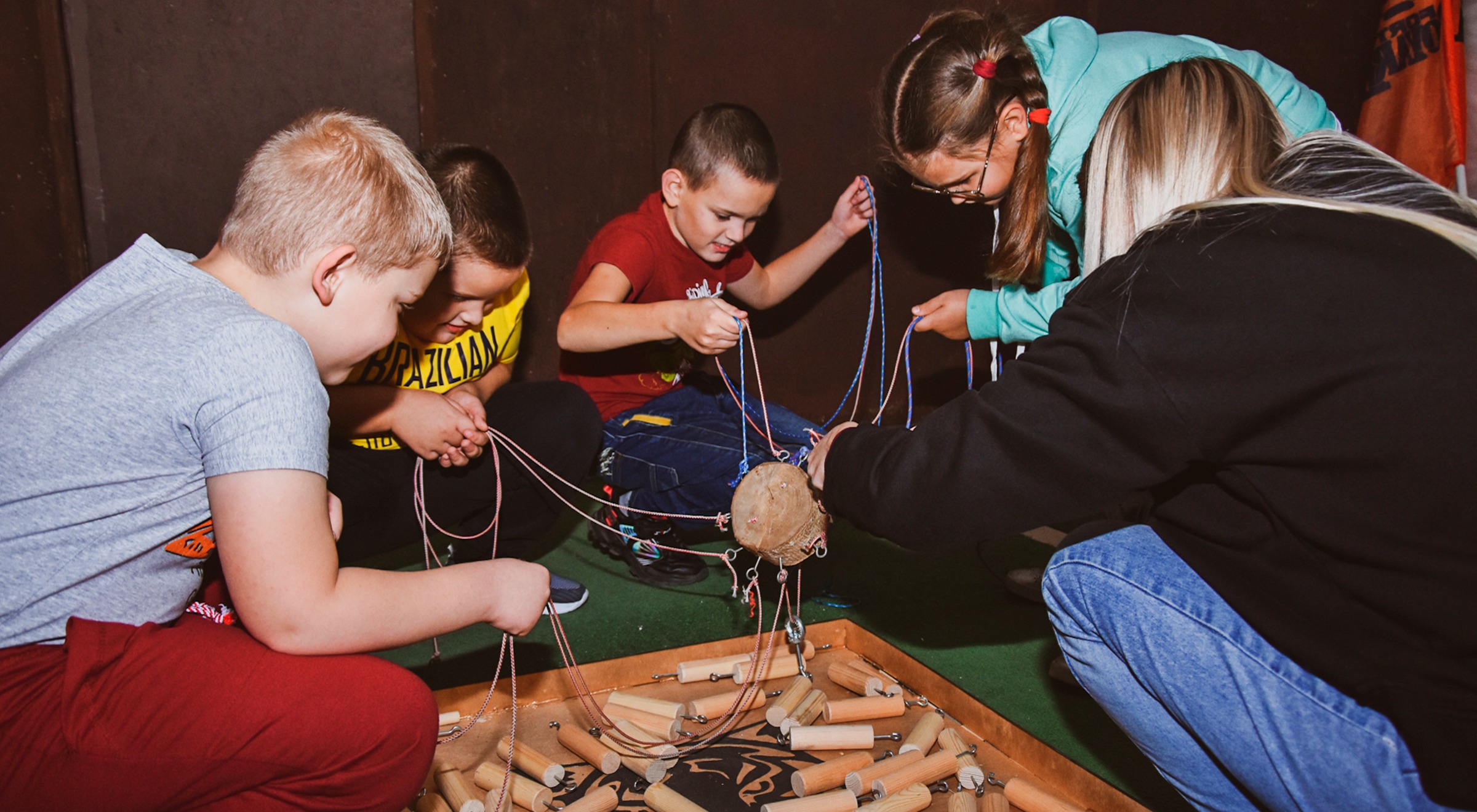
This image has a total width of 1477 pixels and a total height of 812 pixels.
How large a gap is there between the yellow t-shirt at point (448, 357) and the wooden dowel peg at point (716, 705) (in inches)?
39.0

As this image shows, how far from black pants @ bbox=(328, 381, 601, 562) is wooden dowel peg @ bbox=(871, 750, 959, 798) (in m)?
1.11

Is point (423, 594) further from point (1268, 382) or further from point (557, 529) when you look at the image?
point (557, 529)

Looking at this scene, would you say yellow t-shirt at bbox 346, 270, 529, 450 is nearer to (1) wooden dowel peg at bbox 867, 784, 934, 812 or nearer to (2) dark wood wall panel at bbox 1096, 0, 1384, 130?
(1) wooden dowel peg at bbox 867, 784, 934, 812

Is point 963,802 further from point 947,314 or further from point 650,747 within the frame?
point 947,314

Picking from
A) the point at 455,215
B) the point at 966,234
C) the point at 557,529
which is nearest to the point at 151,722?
the point at 455,215

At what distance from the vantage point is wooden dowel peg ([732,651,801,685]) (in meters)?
2.06

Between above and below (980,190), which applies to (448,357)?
below

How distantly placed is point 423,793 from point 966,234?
2749 millimetres

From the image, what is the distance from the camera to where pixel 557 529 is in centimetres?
303

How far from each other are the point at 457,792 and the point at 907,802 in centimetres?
80

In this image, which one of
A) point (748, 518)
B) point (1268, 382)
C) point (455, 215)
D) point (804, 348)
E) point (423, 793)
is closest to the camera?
point (1268, 382)

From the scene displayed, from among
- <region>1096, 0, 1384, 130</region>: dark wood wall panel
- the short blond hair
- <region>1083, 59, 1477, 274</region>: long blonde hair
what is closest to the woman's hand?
<region>1083, 59, 1477, 274</region>: long blonde hair

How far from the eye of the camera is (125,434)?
116cm

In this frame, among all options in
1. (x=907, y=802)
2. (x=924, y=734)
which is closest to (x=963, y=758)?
(x=924, y=734)
